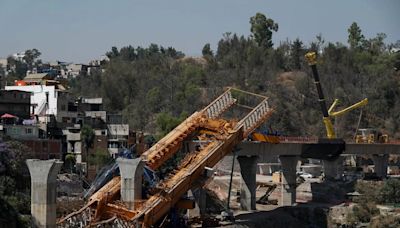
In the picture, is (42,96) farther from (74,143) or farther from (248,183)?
(248,183)

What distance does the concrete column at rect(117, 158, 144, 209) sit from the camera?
128 ft

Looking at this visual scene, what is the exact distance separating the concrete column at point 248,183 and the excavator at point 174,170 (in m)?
2.95

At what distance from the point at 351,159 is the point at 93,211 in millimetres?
49878

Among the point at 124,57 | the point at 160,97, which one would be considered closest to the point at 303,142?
the point at 160,97

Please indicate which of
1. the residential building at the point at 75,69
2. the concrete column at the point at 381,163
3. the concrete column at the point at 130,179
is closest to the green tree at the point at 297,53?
the residential building at the point at 75,69

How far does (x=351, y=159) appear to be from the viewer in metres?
84.6

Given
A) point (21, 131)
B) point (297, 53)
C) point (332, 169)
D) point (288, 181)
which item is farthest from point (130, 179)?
point (297, 53)

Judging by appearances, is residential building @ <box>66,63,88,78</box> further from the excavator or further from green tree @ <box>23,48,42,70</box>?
the excavator

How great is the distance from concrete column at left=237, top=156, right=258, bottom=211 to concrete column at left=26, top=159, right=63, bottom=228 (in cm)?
1970

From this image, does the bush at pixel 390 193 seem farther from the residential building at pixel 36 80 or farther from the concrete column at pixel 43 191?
the residential building at pixel 36 80

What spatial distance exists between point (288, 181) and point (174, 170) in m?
13.5

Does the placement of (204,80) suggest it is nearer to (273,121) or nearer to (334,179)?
(273,121)

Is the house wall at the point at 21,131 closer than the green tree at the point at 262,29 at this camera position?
Yes

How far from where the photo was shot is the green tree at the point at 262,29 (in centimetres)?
12100
